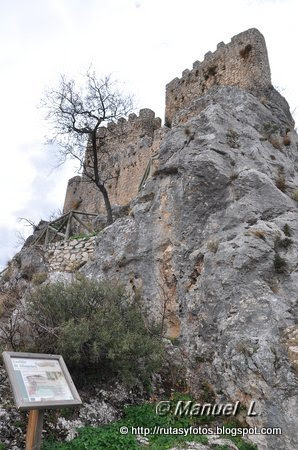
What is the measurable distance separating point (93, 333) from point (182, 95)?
40.4 feet

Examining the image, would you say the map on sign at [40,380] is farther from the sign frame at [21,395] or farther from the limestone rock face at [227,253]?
the limestone rock face at [227,253]

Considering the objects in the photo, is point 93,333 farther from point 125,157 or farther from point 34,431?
point 125,157

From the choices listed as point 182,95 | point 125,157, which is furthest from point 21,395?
point 125,157

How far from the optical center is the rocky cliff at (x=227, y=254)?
693 cm

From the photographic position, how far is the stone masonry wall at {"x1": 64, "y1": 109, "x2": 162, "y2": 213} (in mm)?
22438

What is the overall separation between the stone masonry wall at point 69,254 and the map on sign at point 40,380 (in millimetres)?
7341

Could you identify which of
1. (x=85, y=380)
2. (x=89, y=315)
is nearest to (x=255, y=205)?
(x=89, y=315)

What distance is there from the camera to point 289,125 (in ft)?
47.0

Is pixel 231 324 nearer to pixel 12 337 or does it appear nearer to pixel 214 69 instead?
pixel 12 337

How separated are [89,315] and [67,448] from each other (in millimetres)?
2587

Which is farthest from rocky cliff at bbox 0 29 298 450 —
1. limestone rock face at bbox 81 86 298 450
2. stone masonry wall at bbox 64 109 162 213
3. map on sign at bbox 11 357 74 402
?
stone masonry wall at bbox 64 109 162 213

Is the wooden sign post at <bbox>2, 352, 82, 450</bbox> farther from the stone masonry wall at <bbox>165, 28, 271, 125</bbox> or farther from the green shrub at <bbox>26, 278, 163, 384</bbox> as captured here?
the stone masonry wall at <bbox>165, 28, 271, 125</bbox>

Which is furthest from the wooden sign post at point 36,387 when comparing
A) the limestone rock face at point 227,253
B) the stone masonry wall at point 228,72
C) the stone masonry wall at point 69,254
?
the stone masonry wall at point 228,72

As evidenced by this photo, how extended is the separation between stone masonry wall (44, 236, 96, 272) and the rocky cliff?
1152 millimetres
